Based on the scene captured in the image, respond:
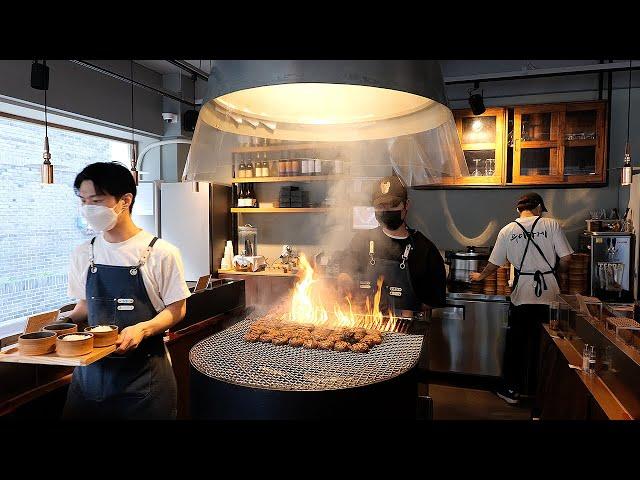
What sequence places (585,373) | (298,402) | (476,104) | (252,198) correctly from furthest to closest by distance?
(252,198) → (476,104) → (585,373) → (298,402)

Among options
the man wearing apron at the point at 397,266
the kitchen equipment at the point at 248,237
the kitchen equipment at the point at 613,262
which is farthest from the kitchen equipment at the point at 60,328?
the kitchen equipment at the point at 613,262

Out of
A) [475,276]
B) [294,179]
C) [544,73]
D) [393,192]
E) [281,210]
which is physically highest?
[544,73]

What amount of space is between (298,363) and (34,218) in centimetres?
369

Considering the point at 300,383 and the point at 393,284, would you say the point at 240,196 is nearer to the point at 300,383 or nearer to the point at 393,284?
the point at 393,284

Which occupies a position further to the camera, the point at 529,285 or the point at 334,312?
the point at 529,285

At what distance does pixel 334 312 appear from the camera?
10.1ft

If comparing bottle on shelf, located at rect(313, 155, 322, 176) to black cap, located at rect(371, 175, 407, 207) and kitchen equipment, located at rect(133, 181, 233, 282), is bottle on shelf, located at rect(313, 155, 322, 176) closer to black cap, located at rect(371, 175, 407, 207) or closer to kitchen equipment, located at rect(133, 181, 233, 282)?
kitchen equipment, located at rect(133, 181, 233, 282)

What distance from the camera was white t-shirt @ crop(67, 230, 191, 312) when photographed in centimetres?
214

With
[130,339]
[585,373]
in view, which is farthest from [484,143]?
[130,339]

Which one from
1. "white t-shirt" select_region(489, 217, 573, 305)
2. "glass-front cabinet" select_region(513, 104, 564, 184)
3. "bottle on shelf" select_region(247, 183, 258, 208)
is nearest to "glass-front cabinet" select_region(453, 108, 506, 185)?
"glass-front cabinet" select_region(513, 104, 564, 184)

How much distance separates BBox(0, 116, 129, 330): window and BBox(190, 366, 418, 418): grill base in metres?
2.78

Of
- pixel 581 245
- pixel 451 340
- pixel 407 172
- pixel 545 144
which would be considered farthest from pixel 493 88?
pixel 407 172

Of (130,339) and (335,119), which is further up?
(335,119)

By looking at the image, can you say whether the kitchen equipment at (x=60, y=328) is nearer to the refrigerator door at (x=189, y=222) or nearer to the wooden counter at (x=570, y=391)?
the wooden counter at (x=570, y=391)
